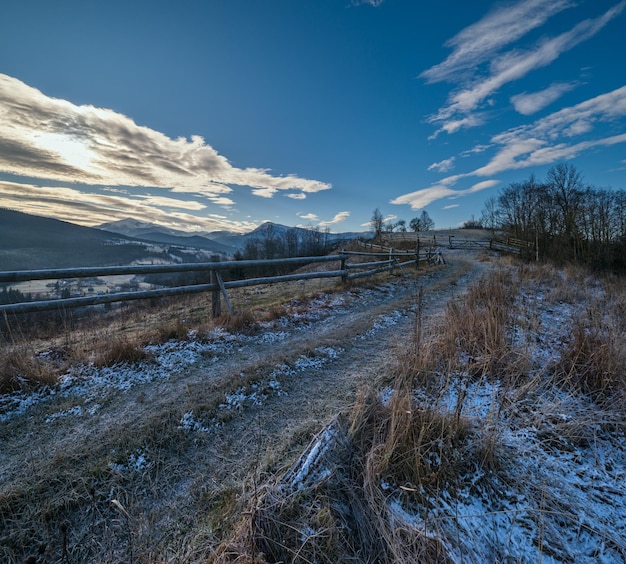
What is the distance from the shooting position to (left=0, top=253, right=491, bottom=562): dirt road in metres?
1.58

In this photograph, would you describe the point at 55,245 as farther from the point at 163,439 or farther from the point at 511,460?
the point at 511,460

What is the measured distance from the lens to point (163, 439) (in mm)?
2309

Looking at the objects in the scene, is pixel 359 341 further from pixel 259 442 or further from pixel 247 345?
pixel 259 442

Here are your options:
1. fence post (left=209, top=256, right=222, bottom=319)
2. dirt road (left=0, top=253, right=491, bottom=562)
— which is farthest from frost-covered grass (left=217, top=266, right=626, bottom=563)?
fence post (left=209, top=256, right=222, bottom=319)

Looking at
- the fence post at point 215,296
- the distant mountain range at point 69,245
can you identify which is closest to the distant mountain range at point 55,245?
the distant mountain range at point 69,245

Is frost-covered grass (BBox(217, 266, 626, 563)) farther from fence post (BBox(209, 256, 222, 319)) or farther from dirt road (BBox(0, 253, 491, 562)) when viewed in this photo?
fence post (BBox(209, 256, 222, 319))

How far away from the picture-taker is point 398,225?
207 feet

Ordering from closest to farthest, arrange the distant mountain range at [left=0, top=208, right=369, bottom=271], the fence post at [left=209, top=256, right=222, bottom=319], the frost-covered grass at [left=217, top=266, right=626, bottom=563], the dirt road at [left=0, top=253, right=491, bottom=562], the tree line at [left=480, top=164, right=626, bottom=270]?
the frost-covered grass at [left=217, top=266, right=626, bottom=563] → the dirt road at [left=0, top=253, right=491, bottom=562] → the fence post at [left=209, top=256, right=222, bottom=319] → the tree line at [left=480, top=164, right=626, bottom=270] → the distant mountain range at [left=0, top=208, right=369, bottom=271]

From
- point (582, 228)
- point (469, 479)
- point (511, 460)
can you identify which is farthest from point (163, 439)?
point (582, 228)

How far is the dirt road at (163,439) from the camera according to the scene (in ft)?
5.19

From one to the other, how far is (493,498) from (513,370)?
63.3 inches

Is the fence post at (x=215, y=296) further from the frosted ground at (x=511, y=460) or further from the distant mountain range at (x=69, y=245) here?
the distant mountain range at (x=69, y=245)

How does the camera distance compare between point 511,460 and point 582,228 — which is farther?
point 582,228

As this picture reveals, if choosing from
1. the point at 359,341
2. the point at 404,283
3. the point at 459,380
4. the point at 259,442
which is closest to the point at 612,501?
the point at 459,380
